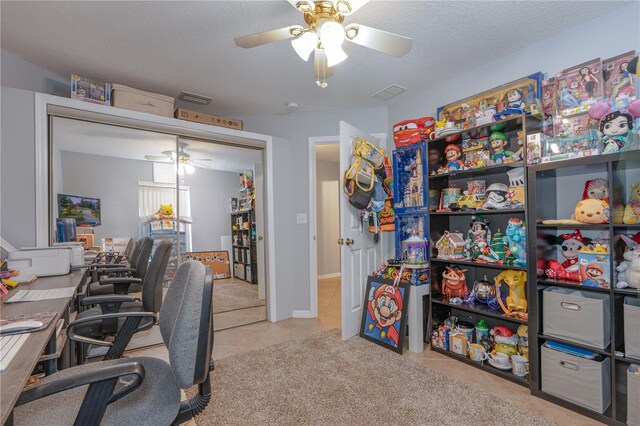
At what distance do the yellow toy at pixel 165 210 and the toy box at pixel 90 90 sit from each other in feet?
3.24

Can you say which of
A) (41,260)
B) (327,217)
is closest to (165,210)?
(41,260)

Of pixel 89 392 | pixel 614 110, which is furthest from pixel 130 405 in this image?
pixel 614 110

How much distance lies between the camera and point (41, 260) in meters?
1.98

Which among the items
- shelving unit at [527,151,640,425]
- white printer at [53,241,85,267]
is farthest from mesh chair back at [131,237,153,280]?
shelving unit at [527,151,640,425]

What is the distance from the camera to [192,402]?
3.51ft

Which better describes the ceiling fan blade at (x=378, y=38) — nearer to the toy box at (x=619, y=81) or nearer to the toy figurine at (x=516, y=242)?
the toy box at (x=619, y=81)

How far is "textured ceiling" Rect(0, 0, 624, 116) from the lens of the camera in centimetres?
187

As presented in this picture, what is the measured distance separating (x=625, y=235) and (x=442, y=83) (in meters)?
1.87

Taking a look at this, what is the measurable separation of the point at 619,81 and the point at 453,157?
41.6 inches

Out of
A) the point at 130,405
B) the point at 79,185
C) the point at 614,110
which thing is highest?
the point at 614,110

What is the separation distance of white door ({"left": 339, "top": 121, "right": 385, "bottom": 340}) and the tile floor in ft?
1.45

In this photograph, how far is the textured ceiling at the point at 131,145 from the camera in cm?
247

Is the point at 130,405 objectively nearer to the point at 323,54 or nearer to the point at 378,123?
the point at 323,54

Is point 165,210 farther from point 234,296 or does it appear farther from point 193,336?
point 193,336
